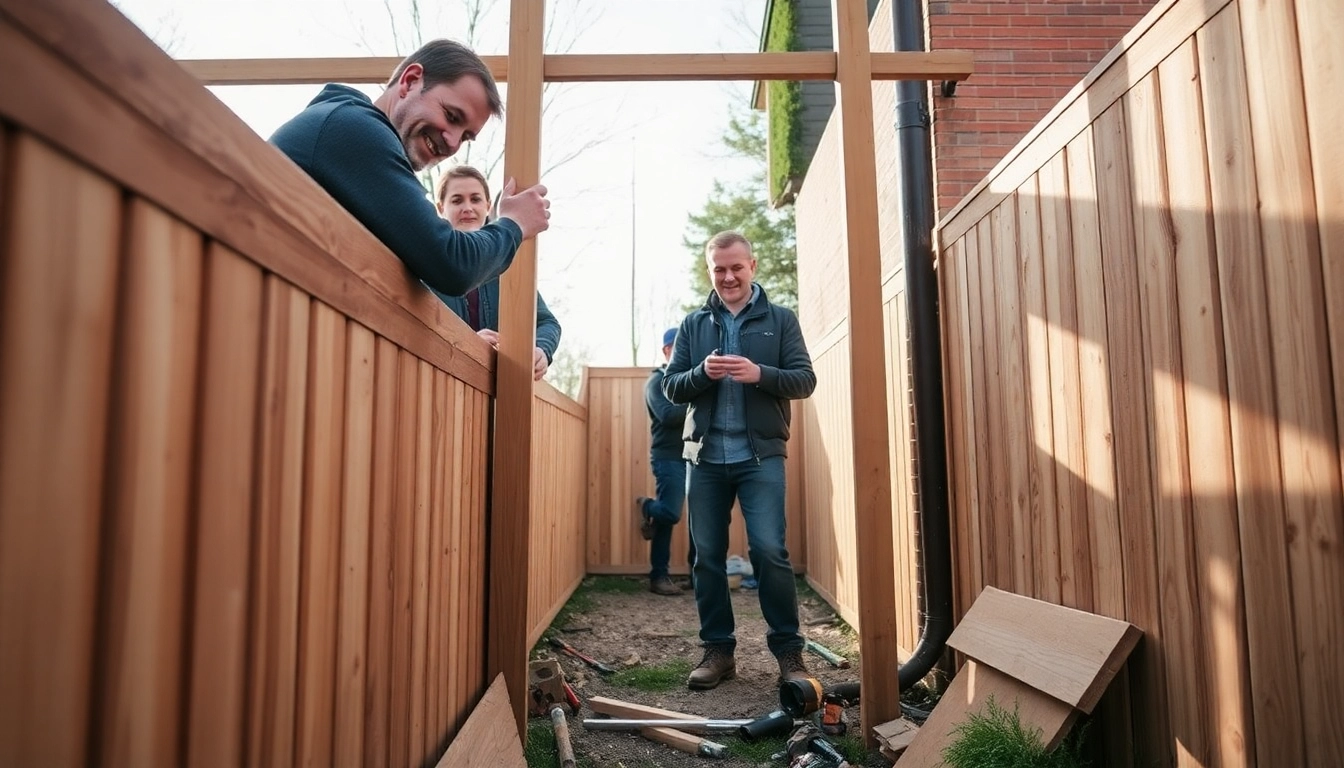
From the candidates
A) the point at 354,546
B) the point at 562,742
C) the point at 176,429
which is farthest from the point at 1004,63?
the point at 176,429

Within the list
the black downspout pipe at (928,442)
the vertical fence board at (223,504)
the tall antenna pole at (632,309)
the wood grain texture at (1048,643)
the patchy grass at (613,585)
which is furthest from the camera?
the tall antenna pole at (632,309)

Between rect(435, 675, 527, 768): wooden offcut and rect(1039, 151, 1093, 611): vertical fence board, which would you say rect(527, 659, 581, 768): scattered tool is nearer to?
rect(435, 675, 527, 768): wooden offcut

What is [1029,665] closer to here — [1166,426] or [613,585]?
[1166,426]

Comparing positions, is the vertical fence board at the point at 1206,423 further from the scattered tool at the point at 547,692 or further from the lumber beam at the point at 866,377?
the scattered tool at the point at 547,692

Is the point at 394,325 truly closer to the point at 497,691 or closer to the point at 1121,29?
the point at 497,691

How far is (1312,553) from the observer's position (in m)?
1.31

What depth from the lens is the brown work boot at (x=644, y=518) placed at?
6.61 meters

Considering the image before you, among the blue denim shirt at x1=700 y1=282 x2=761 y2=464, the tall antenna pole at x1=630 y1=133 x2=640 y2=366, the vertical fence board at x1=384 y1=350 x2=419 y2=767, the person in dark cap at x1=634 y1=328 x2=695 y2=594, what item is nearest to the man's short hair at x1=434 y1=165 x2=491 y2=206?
the blue denim shirt at x1=700 y1=282 x2=761 y2=464

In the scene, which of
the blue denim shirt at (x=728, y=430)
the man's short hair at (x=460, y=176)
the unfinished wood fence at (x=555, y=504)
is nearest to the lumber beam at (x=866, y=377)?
the blue denim shirt at (x=728, y=430)

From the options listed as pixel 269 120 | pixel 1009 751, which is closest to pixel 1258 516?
pixel 1009 751

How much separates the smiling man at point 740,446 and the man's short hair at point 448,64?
160cm

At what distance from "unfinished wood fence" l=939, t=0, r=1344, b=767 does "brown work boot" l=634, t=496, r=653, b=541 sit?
4364 mm

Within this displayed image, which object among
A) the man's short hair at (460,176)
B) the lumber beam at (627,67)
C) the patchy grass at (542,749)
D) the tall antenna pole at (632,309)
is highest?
the tall antenna pole at (632,309)

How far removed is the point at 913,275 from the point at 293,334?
2.63 meters
